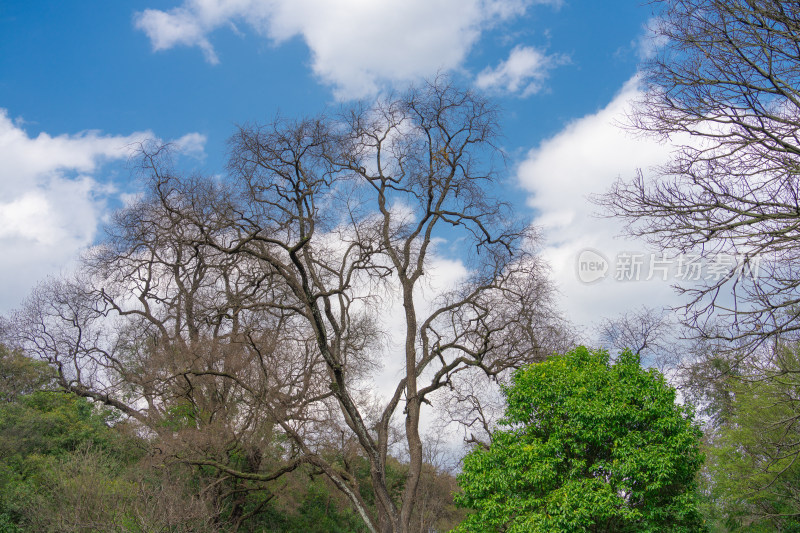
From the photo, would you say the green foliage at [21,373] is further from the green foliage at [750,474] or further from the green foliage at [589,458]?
the green foliage at [750,474]

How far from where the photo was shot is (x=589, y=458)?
11.9 metres

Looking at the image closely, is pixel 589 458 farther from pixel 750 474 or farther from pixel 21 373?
pixel 21 373

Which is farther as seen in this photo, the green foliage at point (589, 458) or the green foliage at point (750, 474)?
the green foliage at point (750, 474)

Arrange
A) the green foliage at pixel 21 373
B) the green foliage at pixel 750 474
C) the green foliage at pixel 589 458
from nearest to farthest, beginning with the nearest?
the green foliage at pixel 589 458 < the green foliage at pixel 750 474 < the green foliage at pixel 21 373

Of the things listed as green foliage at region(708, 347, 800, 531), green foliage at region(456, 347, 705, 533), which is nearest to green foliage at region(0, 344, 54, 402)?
green foliage at region(456, 347, 705, 533)

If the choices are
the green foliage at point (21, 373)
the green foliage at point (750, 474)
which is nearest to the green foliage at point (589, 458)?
the green foliage at point (750, 474)

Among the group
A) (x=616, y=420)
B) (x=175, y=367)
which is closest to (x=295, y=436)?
(x=175, y=367)

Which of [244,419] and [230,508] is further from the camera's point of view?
[230,508]

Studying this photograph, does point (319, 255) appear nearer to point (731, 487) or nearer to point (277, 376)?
point (277, 376)

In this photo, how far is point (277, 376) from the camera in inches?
635

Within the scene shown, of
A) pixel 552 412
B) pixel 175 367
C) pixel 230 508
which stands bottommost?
pixel 230 508

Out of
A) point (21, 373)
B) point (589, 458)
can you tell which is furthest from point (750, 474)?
point (21, 373)

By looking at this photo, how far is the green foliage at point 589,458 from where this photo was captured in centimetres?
1106

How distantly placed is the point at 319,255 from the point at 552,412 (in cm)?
789
